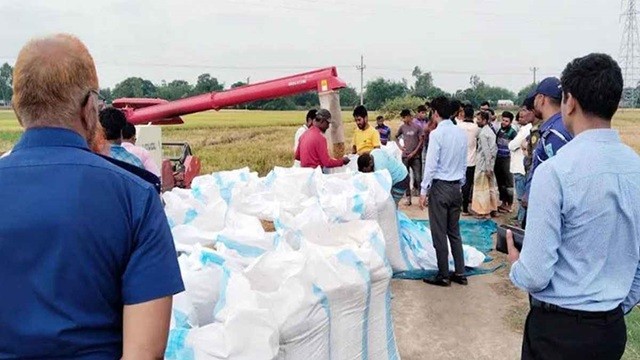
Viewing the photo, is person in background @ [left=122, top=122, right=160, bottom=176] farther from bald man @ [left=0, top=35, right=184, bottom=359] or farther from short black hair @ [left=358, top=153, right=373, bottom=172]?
bald man @ [left=0, top=35, right=184, bottom=359]

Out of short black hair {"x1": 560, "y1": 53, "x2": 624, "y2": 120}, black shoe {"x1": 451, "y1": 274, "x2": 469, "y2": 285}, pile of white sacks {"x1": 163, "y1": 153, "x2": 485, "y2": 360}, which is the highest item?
short black hair {"x1": 560, "y1": 53, "x2": 624, "y2": 120}

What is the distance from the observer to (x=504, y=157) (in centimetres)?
728

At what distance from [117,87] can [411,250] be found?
3111 centimetres

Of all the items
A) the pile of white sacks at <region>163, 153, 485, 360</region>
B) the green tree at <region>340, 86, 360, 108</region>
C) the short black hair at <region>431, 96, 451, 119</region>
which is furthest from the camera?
the green tree at <region>340, 86, 360, 108</region>

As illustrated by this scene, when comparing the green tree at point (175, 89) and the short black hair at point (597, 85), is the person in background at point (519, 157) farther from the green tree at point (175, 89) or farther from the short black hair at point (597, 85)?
the green tree at point (175, 89)

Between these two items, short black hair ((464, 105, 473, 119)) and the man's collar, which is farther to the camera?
short black hair ((464, 105, 473, 119))

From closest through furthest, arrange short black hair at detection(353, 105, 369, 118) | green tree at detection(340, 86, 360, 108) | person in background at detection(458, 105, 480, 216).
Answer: short black hair at detection(353, 105, 369, 118), person in background at detection(458, 105, 480, 216), green tree at detection(340, 86, 360, 108)

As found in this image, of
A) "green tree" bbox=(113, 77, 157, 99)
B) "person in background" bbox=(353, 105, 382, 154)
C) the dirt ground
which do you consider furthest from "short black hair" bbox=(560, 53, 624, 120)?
"green tree" bbox=(113, 77, 157, 99)

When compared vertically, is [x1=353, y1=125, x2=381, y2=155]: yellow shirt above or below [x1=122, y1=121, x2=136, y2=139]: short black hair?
below

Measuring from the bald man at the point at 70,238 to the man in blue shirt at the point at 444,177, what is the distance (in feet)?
11.3

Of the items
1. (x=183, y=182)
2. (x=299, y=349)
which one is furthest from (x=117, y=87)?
(x=299, y=349)

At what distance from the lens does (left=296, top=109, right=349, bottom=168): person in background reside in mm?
5055

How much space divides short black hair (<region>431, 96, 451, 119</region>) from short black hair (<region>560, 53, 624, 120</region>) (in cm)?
256

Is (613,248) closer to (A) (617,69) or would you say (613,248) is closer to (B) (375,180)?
(A) (617,69)
